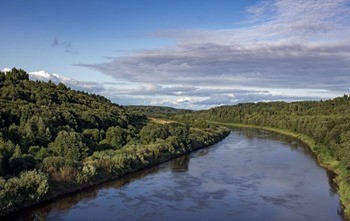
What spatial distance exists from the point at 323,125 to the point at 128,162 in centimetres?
4863

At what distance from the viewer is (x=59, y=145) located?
49844 mm

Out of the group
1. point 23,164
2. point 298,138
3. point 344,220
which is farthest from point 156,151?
point 298,138

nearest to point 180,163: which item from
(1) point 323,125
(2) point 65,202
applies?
(2) point 65,202

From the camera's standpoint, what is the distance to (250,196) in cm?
4162

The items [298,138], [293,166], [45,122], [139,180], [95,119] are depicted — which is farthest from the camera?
[298,138]

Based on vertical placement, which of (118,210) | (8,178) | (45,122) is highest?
(45,122)

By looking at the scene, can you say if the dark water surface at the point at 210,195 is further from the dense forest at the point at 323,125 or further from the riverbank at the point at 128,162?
the dense forest at the point at 323,125

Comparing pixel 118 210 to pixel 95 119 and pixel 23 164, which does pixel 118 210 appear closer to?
pixel 23 164

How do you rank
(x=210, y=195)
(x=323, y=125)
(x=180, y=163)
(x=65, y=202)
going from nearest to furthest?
(x=65, y=202) < (x=210, y=195) < (x=180, y=163) < (x=323, y=125)

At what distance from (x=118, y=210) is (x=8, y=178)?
32.8 feet

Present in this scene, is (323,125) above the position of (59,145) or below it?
above

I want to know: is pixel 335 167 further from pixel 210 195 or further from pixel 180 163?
pixel 210 195

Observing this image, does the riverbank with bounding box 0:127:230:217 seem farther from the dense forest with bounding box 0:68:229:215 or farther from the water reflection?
the water reflection

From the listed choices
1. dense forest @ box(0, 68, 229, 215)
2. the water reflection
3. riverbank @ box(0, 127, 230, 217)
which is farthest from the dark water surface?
Result: dense forest @ box(0, 68, 229, 215)
